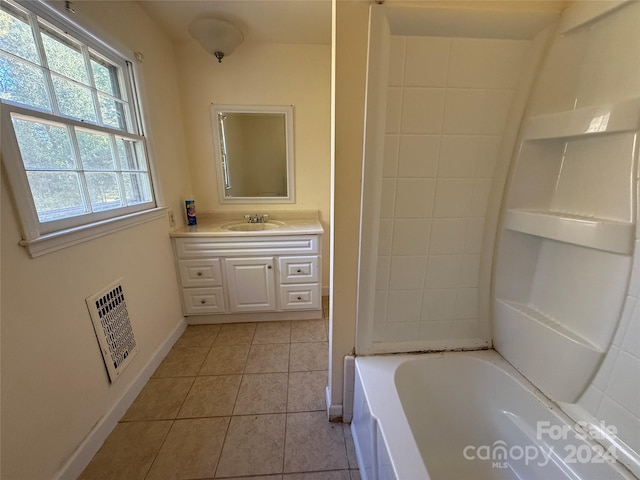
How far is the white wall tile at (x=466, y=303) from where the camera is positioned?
1.17 meters

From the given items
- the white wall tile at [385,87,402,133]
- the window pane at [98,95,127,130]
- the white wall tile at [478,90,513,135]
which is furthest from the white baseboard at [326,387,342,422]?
the window pane at [98,95,127,130]

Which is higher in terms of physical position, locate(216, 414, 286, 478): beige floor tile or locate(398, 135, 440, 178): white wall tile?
locate(398, 135, 440, 178): white wall tile

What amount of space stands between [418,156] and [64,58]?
5.54 ft

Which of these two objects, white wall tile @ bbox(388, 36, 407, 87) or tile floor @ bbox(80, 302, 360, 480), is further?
tile floor @ bbox(80, 302, 360, 480)

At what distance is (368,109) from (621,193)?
0.84 meters

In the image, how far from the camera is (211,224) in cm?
226

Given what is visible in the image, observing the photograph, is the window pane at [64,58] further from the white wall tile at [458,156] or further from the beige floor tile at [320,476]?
the beige floor tile at [320,476]

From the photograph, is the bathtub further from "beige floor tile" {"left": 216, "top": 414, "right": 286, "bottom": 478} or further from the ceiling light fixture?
the ceiling light fixture

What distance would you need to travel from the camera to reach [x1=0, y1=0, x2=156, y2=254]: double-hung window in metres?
0.91

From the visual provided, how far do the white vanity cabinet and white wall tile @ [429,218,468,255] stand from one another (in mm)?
1086

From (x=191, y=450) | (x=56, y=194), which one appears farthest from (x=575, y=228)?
(x=56, y=194)

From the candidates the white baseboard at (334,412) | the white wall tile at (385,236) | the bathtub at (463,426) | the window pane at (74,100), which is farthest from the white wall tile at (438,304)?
the window pane at (74,100)

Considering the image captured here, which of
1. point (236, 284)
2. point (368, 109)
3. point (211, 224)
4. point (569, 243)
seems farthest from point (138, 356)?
point (569, 243)

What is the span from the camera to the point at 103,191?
137 centimetres
